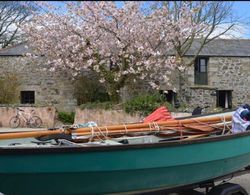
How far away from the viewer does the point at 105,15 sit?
15.2 m

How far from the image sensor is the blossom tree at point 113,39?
1517cm

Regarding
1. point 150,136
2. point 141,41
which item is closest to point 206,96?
point 141,41

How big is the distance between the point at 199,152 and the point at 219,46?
1946cm

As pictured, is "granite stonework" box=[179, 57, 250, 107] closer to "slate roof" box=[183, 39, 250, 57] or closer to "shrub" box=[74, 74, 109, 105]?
"slate roof" box=[183, 39, 250, 57]

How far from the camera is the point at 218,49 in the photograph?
21547 millimetres

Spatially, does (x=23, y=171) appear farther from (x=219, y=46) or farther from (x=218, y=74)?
(x=219, y=46)

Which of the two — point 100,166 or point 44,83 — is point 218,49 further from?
point 100,166

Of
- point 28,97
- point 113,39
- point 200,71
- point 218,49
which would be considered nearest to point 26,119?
point 28,97

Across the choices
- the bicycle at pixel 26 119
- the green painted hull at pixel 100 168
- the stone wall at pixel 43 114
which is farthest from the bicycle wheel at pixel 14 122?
the green painted hull at pixel 100 168

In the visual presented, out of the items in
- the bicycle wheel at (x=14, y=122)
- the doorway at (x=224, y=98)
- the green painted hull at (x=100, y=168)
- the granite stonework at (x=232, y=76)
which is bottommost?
the bicycle wheel at (x=14, y=122)

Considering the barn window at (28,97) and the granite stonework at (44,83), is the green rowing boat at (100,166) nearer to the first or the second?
the granite stonework at (44,83)

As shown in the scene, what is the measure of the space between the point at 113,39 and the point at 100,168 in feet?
42.5

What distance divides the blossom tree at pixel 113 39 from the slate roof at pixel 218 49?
296 centimetres

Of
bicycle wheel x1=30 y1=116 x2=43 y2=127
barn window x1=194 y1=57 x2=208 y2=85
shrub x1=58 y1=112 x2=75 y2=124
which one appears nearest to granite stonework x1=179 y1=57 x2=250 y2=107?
barn window x1=194 y1=57 x2=208 y2=85
